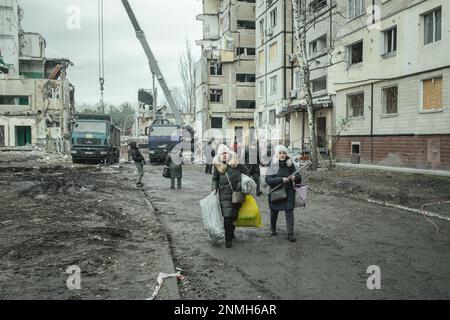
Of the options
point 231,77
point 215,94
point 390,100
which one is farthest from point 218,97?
point 390,100

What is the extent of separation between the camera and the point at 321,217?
9750 millimetres

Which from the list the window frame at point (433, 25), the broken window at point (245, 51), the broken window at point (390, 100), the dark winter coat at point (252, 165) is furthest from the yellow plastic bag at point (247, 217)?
the broken window at point (245, 51)

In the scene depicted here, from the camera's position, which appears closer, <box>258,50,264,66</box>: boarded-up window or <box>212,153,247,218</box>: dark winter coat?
<box>212,153,247,218</box>: dark winter coat

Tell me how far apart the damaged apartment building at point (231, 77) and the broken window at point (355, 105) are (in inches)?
951

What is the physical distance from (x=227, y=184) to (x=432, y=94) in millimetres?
13965

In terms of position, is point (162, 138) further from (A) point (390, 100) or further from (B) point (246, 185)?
(B) point (246, 185)

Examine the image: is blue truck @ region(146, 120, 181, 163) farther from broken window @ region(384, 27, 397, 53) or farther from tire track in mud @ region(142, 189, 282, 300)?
tire track in mud @ region(142, 189, 282, 300)

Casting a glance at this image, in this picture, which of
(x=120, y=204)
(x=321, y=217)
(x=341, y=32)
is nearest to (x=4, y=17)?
(x=341, y=32)

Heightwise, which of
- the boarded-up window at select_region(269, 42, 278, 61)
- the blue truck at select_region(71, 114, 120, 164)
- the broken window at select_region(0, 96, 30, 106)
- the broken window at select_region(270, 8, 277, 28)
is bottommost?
the blue truck at select_region(71, 114, 120, 164)

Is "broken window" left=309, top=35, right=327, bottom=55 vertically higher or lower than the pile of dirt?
higher

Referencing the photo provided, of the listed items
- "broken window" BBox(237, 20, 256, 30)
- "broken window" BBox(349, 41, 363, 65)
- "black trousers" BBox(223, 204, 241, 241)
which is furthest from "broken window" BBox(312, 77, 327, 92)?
→ "black trousers" BBox(223, 204, 241, 241)

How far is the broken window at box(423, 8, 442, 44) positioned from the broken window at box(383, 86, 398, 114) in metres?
2.88

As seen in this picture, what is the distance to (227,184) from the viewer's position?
710 centimetres

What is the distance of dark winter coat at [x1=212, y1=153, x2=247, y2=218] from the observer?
23.0 ft
